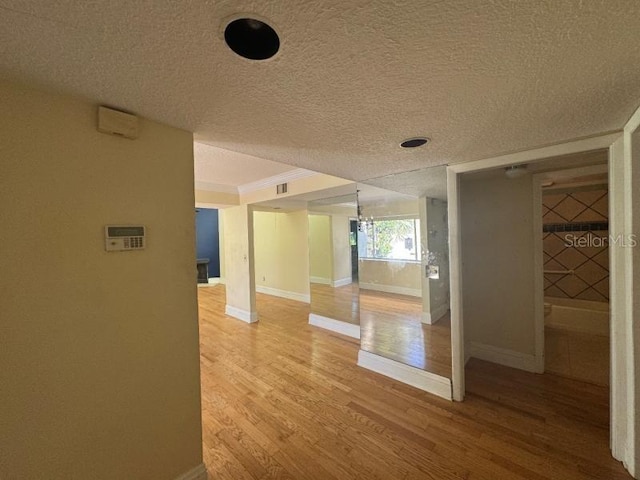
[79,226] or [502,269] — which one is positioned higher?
[79,226]

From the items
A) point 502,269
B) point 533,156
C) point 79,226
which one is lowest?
point 502,269

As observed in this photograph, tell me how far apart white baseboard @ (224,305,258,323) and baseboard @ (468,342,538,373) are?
3.35 metres

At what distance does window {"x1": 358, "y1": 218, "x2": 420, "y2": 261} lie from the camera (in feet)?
9.24

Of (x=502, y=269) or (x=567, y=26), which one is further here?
(x=502, y=269)

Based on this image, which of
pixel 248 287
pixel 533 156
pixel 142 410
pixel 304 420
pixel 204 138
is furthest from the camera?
pixel 248 287

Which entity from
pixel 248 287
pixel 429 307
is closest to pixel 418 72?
pixel 429 307

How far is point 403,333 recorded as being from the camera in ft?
9.65

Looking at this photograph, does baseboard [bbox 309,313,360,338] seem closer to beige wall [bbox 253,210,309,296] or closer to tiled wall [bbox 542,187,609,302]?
beige wall [bbox 253,210,309,296]

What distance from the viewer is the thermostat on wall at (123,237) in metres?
1.10

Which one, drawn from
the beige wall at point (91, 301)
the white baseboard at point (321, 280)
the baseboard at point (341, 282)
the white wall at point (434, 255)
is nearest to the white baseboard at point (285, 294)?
the white baseboard at point (321, 280)

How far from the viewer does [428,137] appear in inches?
58.8

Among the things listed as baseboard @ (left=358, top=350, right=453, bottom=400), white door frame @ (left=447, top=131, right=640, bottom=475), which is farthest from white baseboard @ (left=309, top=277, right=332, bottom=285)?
white door frame @ (left=447, top=131, right=640, bottom=475)

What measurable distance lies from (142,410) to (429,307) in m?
2.76

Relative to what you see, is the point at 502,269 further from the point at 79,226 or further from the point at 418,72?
the point at 79,226
